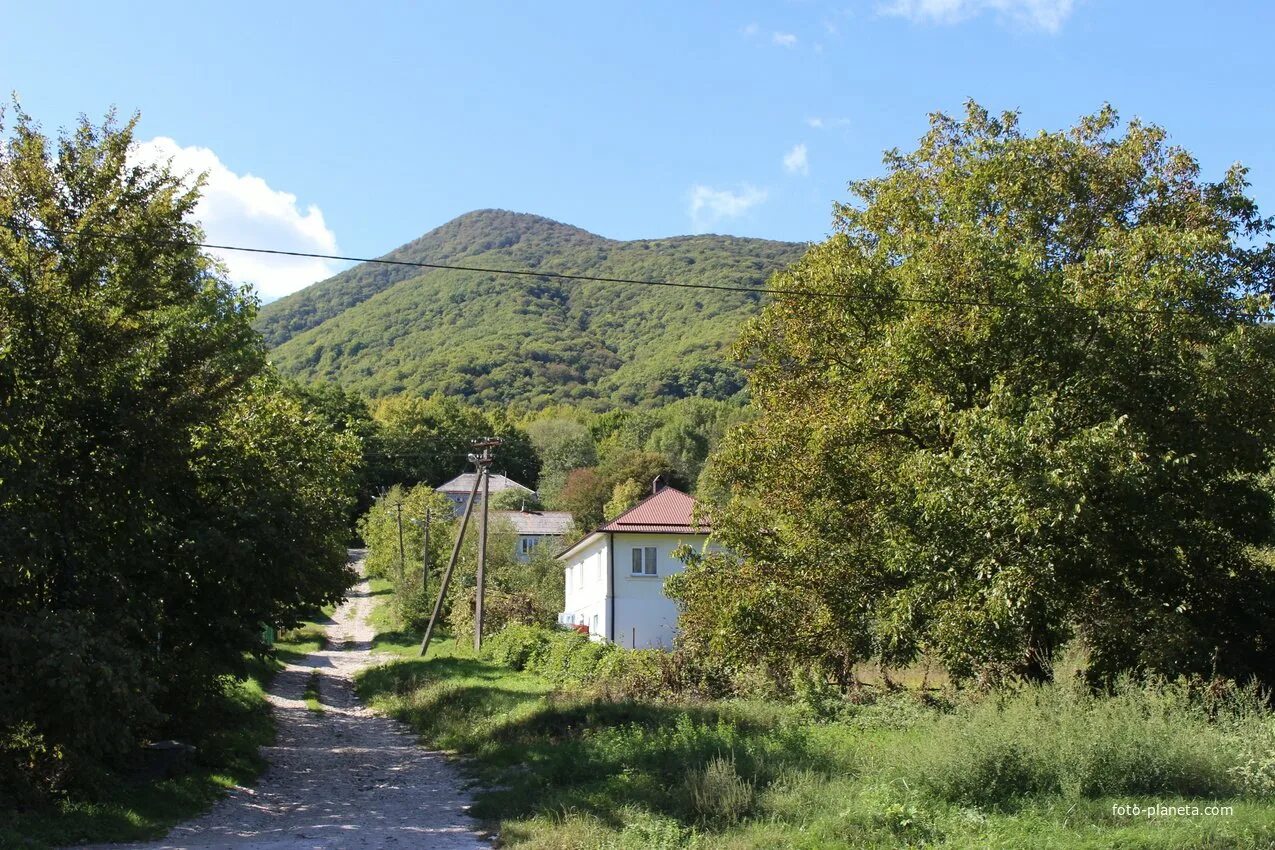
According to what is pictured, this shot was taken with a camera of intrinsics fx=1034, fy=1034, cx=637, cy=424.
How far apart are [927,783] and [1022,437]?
5.36 metres

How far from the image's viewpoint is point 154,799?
38.5 feet

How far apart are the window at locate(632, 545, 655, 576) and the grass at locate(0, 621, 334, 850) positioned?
71.1ft

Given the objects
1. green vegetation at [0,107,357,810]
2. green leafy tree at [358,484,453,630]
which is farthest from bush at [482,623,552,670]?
green leafy tree at [358,484,453,630]

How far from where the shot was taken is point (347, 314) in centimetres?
18988

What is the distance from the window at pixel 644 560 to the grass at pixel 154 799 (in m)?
21.7

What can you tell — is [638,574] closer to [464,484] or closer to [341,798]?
[341,798]

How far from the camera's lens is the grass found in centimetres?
989

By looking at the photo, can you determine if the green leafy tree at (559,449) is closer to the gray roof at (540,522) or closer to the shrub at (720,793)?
the gray roof at (540,522)

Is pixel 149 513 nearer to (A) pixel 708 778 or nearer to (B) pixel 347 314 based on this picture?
(A) pixel 708 778

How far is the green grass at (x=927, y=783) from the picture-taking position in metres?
8.60

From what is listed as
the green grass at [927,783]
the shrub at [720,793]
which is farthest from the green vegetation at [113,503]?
the shrub at [720,793]

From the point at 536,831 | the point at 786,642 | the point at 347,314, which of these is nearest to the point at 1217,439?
the point at 786,642

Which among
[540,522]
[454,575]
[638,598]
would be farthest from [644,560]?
[540,522]

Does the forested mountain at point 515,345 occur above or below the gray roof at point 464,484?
above
